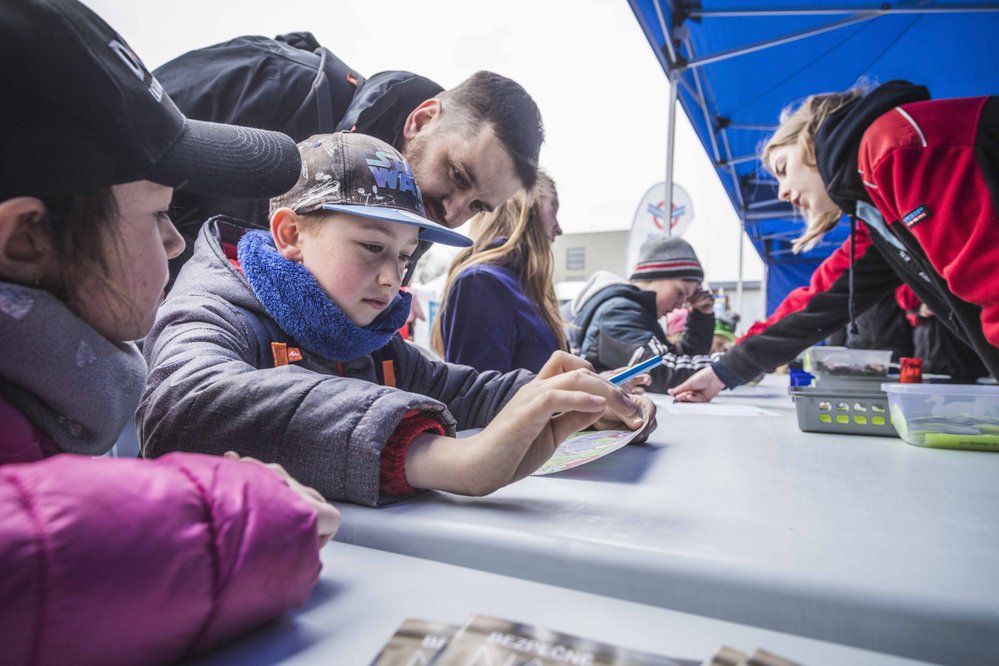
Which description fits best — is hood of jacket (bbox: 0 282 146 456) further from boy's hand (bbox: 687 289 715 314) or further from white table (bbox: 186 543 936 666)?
boy's hand (bbox: 687 289 715 314)

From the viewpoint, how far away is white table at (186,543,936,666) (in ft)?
0.74

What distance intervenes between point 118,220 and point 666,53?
84.0 inches

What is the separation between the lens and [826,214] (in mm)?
1172

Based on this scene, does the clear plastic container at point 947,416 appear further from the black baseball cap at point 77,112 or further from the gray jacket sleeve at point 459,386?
the black baseball cap at point 77,112

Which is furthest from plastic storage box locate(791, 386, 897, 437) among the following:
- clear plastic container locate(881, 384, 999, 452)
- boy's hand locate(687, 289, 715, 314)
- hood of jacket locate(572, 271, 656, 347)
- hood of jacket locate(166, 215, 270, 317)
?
boy's hand locate(687, 289, 715, 314)

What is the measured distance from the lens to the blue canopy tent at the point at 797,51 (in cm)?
221

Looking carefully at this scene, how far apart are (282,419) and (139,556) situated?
0.63ft

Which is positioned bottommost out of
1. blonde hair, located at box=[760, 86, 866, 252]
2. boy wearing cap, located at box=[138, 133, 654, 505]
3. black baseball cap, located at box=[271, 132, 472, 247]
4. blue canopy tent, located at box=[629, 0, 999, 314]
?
boy wearing cap, located at box=[138, 133, 654, 505]

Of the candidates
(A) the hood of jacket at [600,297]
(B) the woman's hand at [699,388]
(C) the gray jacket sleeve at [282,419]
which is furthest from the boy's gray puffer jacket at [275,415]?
(B) the woman's hand at [699,388]

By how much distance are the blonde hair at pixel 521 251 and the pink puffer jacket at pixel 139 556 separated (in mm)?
582

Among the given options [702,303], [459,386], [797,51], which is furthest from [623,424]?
[797,51]

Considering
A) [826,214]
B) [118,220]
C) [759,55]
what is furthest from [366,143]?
[759,55]

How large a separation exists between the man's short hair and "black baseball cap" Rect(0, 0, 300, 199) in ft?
1.11

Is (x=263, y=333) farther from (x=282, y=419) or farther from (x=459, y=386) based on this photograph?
(x=459, y=386)
